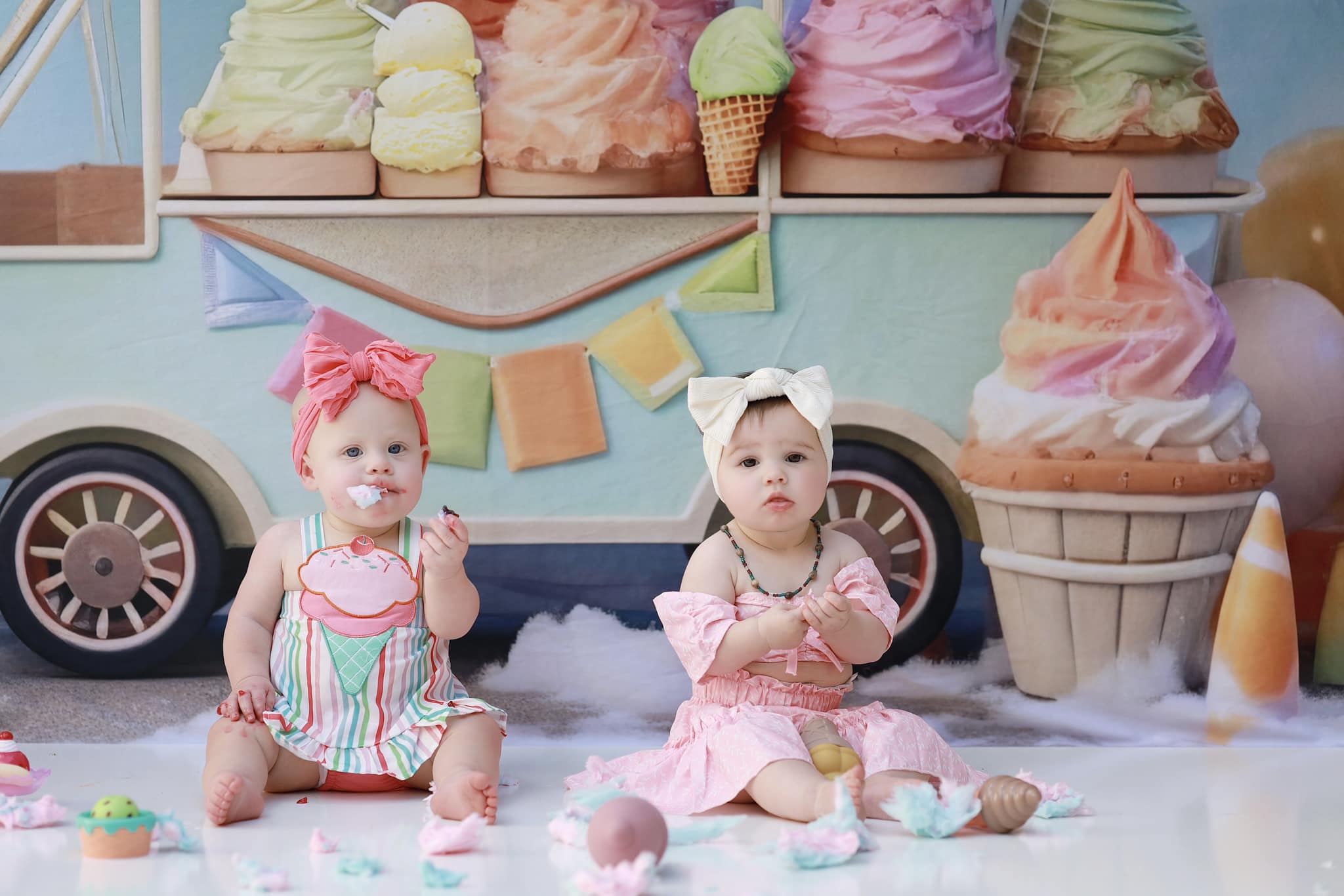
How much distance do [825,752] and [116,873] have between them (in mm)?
1006

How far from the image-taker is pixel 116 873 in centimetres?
175

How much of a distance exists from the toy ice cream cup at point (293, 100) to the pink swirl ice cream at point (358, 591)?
2.56ft

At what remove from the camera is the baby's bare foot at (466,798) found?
1.98 m

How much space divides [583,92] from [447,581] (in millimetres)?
970

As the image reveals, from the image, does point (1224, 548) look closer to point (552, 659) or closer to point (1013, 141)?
point (1013, 141)

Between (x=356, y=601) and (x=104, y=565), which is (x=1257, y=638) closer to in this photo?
(x=356, y=601)

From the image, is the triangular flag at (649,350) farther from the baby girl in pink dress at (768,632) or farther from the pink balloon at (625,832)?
the pink balloon at (625,832)

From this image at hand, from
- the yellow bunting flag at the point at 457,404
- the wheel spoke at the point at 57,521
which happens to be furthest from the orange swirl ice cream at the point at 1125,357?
the wheel spoke at the point at 57,521

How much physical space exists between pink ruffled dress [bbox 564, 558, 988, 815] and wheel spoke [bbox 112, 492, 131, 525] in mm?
1049

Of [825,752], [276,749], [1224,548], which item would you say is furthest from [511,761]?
[1224,548]

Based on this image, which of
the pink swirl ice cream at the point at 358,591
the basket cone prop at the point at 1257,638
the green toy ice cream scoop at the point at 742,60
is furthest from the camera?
the basket cone prop at the point at 1257,638

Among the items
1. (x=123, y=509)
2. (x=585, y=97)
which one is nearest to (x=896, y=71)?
(x=585, y=97)

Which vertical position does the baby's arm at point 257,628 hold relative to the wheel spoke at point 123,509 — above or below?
below

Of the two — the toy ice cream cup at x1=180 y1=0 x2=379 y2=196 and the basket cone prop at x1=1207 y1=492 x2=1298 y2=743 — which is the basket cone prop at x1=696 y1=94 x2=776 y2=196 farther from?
the basket cone prop at x1=1207 y1=492 x2=1298 y2=743
